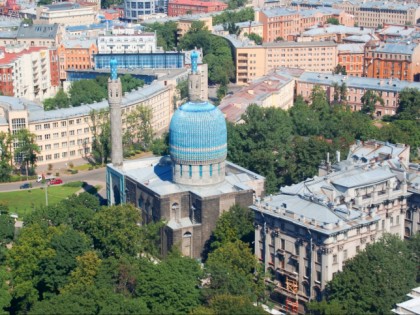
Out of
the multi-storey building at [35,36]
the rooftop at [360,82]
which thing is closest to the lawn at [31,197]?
the rooftop at [360,82]

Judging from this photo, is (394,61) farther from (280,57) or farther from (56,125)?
(56,125)

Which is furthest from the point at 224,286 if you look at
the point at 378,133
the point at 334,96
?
the point at 334,96

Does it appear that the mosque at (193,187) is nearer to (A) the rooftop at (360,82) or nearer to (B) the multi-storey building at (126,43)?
(A) the rooftop at (360,82)

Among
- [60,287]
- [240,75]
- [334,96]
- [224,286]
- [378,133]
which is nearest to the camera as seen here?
[224,286]

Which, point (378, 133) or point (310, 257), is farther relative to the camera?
point (378, 133)

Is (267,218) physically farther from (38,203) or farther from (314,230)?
(38,203)
